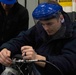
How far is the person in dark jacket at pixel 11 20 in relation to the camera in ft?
7.92

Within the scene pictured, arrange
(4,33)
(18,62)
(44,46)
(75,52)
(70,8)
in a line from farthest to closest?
(70,8) → (4,33) → (44,46) → (75,52) → (18,62)

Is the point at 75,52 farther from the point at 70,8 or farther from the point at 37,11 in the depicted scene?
the point at 70,8

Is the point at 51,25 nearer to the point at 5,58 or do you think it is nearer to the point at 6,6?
the point at 5,58

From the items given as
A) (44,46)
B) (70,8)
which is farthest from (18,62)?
(70,8)

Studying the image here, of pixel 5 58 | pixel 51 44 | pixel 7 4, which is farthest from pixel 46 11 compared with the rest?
pixel 7 4

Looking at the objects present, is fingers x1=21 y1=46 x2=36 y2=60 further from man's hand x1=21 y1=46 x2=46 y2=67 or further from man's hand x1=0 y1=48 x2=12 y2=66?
man's hand x1=0 y1=48 x2=12 y2=66

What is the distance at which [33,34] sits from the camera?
1.66 metres

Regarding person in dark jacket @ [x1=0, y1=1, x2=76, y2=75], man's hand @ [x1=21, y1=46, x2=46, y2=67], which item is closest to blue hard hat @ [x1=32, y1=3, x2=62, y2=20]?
person in dark jacket @ [x1=0, y1=1, x2=76, y2=75]

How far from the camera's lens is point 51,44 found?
1486 millimetres

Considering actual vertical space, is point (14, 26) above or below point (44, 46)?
below

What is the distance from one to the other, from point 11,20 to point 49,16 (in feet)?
3.53

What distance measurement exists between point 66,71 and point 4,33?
3.90ft

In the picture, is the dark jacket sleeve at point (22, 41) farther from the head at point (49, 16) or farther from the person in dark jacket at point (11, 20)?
the person in dark jacket at point (11, 20)

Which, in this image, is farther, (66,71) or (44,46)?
(44,46)
